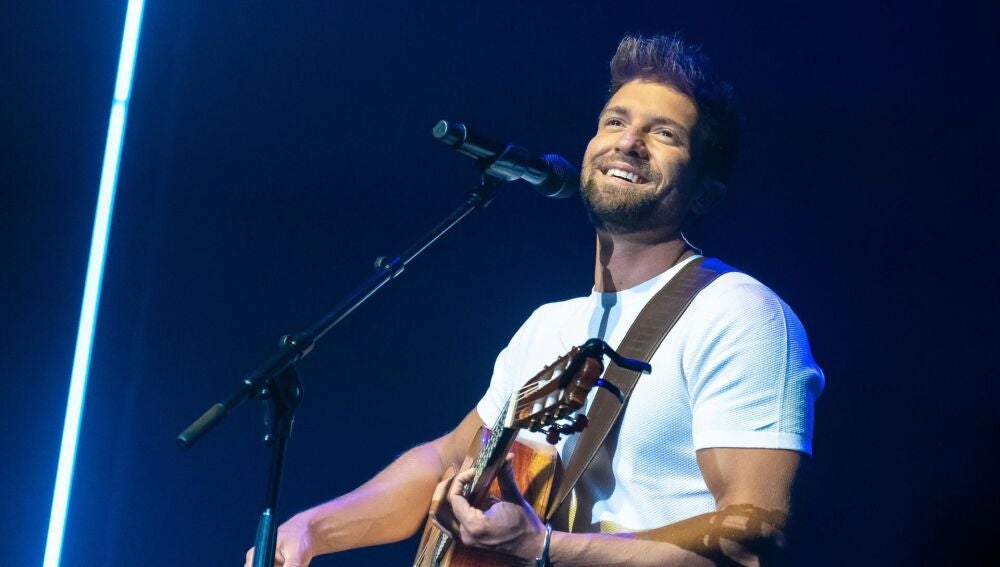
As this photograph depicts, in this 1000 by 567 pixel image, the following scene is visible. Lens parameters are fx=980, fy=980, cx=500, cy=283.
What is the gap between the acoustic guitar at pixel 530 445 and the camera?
182 cm

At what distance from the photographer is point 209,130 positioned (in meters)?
3.59

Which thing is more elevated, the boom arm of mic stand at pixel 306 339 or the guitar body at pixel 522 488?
the boom arm of mic stand at pixel 306 339

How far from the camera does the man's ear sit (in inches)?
105

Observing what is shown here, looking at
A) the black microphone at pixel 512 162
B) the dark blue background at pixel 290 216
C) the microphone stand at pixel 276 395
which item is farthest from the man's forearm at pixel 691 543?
the dark blue background at pixel 290 216

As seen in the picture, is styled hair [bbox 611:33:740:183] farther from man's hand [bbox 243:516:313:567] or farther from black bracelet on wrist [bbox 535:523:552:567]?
man's hand [bbox 243:516:313:567]

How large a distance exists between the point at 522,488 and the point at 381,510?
54cm

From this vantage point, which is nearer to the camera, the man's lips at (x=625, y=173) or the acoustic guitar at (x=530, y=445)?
the acoustic guitar at (x=530, y=445)

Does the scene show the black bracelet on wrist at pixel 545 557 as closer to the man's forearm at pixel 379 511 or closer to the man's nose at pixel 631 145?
the man's forearm at pixel 379 511

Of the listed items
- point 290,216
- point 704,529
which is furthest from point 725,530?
point 290,216

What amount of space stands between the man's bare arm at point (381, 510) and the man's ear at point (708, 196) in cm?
86

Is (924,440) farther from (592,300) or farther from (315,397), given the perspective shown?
(315,397)

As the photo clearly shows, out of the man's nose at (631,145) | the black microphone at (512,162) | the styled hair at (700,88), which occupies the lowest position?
the black microphone at (512,162)

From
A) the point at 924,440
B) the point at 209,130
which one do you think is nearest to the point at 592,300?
the point at 924,440

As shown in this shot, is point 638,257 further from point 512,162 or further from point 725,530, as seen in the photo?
point 725,530
